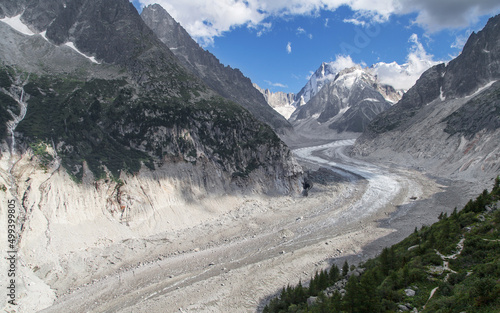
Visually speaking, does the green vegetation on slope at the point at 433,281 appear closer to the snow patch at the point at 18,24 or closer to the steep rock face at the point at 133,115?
the steep rock face at the point at 133,115

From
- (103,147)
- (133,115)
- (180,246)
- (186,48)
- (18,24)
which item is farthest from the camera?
(186,48)

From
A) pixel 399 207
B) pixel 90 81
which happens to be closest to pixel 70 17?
pixel 90 81

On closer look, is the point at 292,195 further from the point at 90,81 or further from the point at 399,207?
the point at 90,81

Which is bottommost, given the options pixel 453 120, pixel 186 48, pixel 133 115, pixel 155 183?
pixel 155 183

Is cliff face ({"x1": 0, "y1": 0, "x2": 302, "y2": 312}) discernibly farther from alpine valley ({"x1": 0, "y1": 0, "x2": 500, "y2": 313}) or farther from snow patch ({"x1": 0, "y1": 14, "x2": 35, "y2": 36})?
snow patch ({"x1": 0, "y1": 14, "x2": 35, "y2": 36})

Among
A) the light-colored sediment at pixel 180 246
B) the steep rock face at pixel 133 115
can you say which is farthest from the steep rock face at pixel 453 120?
the steep rock face at pixel 133 115

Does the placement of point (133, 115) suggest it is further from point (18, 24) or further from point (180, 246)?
point (18, 24)

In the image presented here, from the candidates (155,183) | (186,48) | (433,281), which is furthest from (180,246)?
(186,48)

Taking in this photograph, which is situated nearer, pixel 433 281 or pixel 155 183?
pixel 433 281
